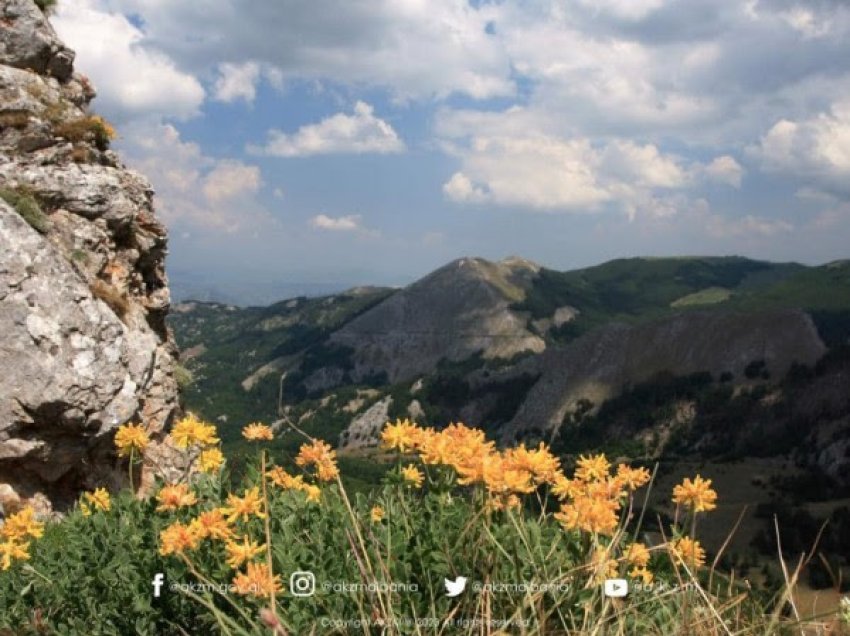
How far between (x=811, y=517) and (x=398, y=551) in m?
141

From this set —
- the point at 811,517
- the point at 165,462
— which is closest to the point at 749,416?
the point at 811,517

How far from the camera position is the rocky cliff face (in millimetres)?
15492

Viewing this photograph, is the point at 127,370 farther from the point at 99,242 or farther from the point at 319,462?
the point at 319,462

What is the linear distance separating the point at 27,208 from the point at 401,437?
16711mm

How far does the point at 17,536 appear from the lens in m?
5.96

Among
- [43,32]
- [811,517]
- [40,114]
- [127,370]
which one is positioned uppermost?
[43,32]

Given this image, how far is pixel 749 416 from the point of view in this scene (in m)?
185

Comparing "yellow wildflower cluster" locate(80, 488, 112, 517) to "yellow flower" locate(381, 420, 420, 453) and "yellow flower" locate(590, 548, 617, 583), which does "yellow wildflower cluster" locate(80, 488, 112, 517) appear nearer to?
"yellow flower" locate(381, 420, 420, 453)

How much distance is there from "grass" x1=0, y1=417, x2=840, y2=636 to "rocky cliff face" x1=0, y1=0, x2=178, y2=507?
36.6 feet

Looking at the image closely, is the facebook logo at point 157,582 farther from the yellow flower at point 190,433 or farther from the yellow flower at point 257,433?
the yellow flower at point 257,433

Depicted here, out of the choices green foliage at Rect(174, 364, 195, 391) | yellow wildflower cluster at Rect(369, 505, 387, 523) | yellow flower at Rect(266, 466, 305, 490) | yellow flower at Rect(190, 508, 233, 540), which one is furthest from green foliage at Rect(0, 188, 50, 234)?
yellow flower at Rect(190, 508, 233, 540)

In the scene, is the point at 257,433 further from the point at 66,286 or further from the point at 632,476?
the point at 66,286

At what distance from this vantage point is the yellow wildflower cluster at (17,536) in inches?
218

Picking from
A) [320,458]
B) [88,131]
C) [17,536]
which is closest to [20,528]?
[17,536]
